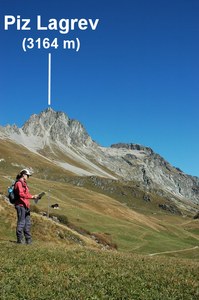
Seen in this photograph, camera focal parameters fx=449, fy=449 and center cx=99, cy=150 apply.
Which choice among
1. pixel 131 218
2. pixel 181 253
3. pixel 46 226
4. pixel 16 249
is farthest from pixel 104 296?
pixel 131 218

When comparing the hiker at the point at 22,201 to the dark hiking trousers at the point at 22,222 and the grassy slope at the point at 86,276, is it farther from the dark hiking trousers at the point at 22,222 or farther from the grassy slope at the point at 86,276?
the grassy slope at the point at 86,276

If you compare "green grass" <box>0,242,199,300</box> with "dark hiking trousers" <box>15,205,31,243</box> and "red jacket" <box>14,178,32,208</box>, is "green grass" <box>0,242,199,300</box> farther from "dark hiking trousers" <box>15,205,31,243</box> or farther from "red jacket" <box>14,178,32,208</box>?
"red jacket" <box>14,178,32,208</box>

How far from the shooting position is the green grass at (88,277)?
643 inches

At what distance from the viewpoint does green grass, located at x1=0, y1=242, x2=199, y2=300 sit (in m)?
16.3

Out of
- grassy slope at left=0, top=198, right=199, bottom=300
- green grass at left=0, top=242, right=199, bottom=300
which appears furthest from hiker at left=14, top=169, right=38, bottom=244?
green grass at left=0, top=242, right=199, bottom=300

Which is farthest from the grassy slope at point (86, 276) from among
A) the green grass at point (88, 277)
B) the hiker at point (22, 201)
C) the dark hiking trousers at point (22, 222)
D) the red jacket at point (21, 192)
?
the red jacket at point (21, 192)

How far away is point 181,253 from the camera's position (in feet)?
293

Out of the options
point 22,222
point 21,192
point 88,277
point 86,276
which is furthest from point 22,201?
point 88,277

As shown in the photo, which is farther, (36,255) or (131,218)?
(131,218)

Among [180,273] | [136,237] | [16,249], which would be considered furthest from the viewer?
[136,237]

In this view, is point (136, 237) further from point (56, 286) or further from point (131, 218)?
point (56, 286)

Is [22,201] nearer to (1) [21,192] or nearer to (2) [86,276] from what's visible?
(1) [21,192]

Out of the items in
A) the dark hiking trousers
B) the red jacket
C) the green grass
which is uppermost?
the red jacket

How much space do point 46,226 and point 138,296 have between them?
3640 cm
